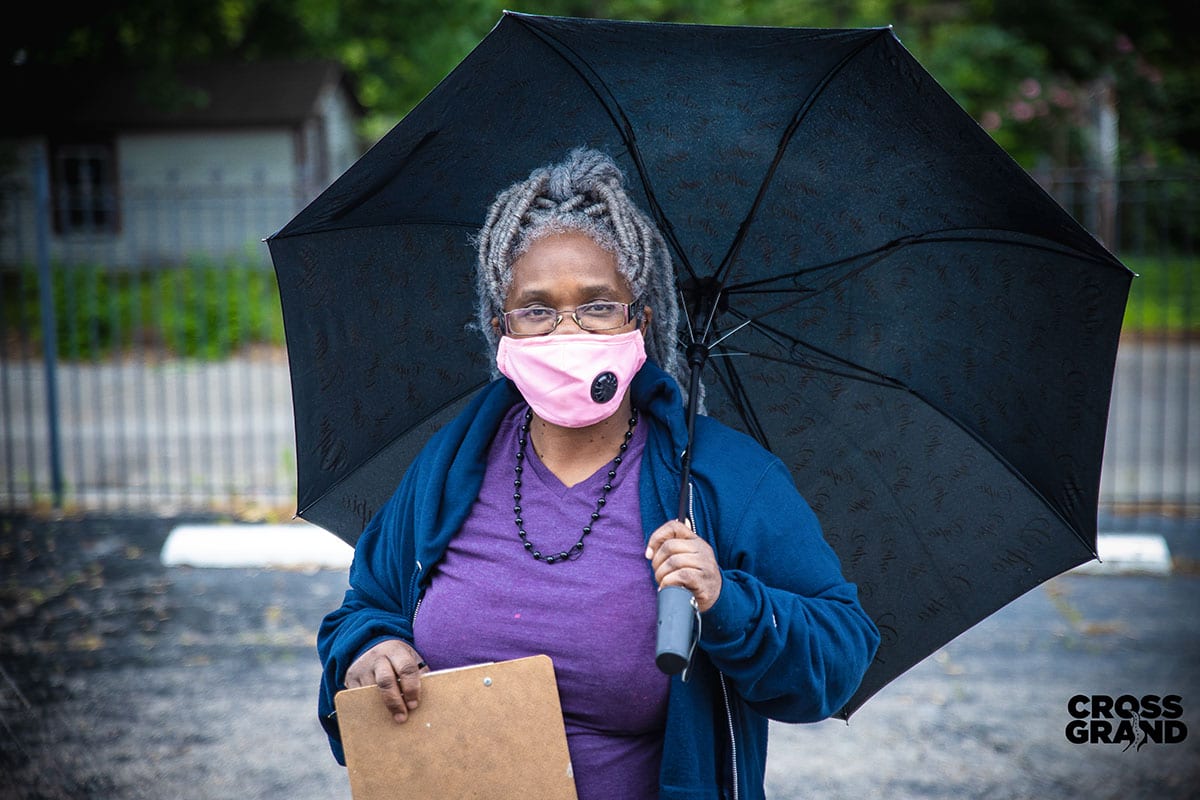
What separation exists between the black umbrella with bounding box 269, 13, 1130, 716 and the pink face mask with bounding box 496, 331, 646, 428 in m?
0.28

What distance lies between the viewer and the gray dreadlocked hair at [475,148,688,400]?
2.23 m

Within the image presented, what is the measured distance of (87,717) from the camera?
5.05 meters

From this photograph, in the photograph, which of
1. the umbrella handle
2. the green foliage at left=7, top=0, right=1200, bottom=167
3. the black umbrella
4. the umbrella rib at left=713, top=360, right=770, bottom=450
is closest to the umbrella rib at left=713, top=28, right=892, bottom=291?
the black umbrella

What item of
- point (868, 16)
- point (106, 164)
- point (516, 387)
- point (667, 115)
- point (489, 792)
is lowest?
point (489, 792)

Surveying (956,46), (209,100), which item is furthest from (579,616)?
(209,100)

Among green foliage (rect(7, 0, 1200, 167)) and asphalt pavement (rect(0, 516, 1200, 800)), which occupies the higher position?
green foliage (rect(7, 0, 1200, 167))

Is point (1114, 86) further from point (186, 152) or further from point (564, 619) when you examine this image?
point (564, 619)

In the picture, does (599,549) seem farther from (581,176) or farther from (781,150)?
(781,150)

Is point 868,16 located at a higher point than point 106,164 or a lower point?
higher

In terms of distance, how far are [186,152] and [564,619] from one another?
2825 centimetres

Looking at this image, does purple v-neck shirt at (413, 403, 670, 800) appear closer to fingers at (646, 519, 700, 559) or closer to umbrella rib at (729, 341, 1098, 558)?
fingers at (646, 519, 700, 559)

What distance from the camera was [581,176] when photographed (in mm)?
2301

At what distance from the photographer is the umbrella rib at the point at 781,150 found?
2.29m

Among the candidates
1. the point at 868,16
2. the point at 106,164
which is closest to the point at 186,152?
the point at 106,164
